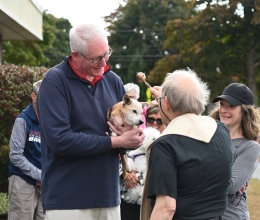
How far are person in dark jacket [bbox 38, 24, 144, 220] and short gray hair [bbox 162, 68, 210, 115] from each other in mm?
427

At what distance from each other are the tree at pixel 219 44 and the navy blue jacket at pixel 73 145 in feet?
114

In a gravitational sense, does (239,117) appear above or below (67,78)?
below

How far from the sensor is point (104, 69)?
4117 mm

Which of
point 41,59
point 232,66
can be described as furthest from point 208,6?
point 41,59

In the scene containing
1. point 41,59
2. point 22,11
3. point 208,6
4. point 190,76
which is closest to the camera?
point 190,76

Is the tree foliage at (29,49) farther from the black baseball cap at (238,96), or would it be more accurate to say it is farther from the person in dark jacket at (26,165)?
the black baseball cap at (238,96)

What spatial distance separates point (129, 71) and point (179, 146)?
5493 cm

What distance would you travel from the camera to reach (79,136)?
3.69 meters

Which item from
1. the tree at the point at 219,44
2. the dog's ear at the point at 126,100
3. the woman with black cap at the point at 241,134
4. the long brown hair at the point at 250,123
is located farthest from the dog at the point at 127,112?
the tree at the point at 219,44

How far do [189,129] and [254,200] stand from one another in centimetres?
904

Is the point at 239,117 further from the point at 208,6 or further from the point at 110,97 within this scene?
the point at 208,6

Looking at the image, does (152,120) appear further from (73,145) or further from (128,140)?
(73,145)

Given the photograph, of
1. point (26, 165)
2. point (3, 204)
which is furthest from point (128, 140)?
point (3, 204)

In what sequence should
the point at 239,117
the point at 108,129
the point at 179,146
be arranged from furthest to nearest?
the point at 239,117 → the point at 108,129 → the point at 179,146
